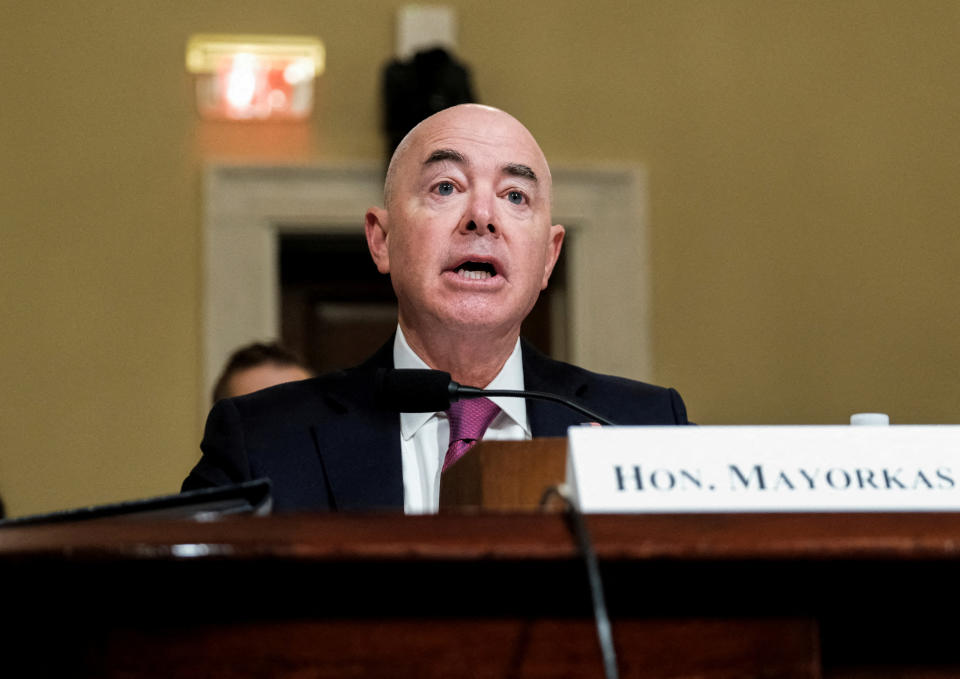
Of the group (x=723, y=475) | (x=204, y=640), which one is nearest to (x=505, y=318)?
(x=723, y=475)

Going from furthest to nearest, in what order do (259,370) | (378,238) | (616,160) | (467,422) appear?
(616,160) → (259,370) → (378,238) → (467,422)

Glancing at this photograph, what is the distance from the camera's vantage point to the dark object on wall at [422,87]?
3586 mm

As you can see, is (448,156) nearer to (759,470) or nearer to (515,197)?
(515,197)

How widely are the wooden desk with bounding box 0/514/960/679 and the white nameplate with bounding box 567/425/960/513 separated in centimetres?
5

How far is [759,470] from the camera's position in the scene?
796mm

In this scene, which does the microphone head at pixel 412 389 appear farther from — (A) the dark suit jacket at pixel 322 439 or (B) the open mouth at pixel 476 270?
(B) the open mouth at pixel 476 270

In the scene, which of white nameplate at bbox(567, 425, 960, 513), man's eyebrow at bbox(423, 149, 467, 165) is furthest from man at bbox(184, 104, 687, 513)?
white nameplate at bbox(567, 425, 960, 513)

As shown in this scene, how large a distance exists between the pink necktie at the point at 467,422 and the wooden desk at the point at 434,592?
0.79 meters

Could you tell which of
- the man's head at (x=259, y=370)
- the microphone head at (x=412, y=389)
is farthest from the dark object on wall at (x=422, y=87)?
the microphone head at (x=412, y=389)

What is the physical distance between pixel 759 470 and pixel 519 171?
1.04 metres

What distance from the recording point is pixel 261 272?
3.71 metres

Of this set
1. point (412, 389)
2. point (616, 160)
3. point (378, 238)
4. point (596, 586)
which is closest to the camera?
point (596, 586)

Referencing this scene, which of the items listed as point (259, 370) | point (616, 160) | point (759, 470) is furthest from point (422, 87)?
point (759, 470)

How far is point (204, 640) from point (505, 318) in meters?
1.06
